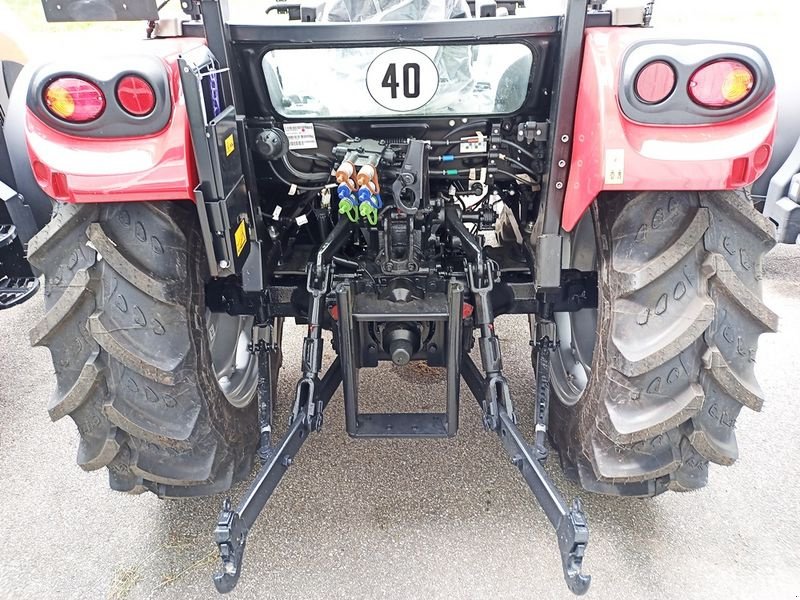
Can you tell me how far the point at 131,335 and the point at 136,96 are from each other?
2.04 ft

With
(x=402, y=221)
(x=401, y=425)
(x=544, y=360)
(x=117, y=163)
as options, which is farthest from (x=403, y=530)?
(x=117, y=163)

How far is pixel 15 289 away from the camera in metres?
3.00

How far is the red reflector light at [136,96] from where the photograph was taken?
60.6 inches

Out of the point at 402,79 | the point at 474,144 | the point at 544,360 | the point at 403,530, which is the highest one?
the point at 402,79

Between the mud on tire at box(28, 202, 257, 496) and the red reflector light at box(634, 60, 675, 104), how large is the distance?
49.6 inches

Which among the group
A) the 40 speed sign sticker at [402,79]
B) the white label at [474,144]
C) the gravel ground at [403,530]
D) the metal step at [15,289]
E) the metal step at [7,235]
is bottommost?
the gravel ground at [403,530]

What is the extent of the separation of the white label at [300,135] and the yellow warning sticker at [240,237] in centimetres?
33

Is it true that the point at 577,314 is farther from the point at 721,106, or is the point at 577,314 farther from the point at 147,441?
the point at 147,441

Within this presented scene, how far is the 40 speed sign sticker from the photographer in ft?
5.90

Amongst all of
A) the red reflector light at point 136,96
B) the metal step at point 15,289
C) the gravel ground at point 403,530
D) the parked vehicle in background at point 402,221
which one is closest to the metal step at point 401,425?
the parked vehicle in background at point 402,221

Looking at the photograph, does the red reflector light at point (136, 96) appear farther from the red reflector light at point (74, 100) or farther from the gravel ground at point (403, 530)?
the gravel ground at point (403, 530)

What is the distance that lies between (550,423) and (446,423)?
473 mm

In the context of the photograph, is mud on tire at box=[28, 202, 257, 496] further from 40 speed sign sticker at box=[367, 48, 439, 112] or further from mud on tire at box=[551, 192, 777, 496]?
mud on tire at box=[551, 192, 777, 496]

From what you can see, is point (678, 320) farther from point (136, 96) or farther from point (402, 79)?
point (136, 96)
